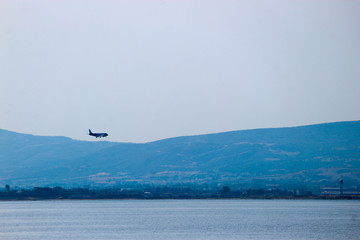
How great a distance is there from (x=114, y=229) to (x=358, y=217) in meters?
46.7

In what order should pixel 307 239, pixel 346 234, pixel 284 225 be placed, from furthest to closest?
pixel 284 225
pixel 346 234
pixel 307 239

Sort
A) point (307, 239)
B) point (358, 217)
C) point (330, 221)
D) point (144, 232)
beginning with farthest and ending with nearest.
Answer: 1. point (358, 217)
2. point (330, 221)
3. point (144, 232)
4. point (307, 239)

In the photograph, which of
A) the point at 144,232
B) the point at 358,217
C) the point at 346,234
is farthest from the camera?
the point at 358,217

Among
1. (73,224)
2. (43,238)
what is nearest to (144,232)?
(43,238)

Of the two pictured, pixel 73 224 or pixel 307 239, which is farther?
pixel 73 224

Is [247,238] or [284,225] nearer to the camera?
[247,238]

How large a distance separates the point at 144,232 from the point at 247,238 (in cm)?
1699

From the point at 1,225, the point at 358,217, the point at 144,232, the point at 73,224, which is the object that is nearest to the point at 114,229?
the point at 144,232

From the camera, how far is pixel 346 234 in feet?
297

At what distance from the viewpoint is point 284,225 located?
107 metres

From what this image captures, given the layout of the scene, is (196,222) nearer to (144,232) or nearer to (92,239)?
(144,232)

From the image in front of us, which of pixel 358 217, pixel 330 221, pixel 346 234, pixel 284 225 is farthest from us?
pixel 358 217

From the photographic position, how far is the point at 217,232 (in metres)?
95.0

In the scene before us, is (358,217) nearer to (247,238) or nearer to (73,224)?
(247,238)
